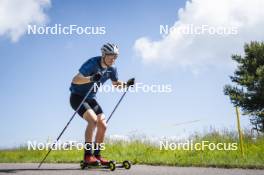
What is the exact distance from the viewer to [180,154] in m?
10.0

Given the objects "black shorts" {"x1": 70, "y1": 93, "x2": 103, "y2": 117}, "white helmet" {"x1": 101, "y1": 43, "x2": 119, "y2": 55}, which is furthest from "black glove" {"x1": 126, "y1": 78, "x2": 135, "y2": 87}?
"white helmet" {"x1": 101, "y1": 43, "x2": 119, "y2": 55}

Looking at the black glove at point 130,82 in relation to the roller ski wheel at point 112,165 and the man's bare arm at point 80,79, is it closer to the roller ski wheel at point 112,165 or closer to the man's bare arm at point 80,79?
the man's bare arm at point 80,79

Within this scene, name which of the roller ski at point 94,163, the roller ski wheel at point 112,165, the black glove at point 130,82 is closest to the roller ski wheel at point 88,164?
the roller ski at point 94,163

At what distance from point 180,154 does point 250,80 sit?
73.6 feet

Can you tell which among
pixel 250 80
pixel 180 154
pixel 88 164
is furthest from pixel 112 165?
pixel 250 80

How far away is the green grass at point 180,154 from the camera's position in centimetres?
815

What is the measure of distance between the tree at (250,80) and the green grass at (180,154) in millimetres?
19121

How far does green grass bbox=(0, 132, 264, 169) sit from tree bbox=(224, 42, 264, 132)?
62.7 feet

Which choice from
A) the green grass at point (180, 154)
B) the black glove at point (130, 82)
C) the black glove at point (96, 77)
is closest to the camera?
the black glove at point (96, 77)

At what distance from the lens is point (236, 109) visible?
31.9ft

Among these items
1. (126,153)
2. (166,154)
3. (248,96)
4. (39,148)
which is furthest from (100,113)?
(248,96)

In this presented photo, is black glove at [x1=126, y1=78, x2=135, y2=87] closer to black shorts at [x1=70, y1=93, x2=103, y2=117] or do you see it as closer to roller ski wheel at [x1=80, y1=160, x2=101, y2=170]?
black shorts at [x1=70, y1=93, x2=103, y2=117]

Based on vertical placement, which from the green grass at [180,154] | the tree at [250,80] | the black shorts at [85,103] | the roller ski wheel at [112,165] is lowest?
the roller ski wheel at [112,165]

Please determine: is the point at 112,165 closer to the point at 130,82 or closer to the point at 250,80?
the point at 130,82
